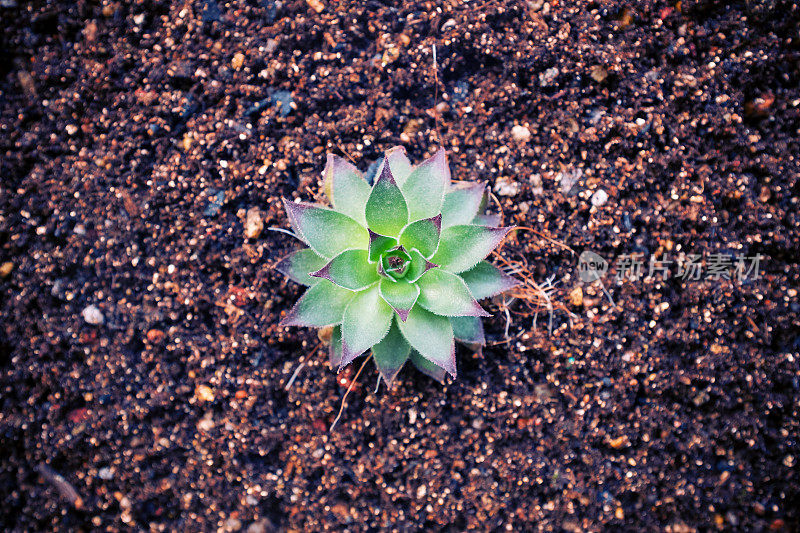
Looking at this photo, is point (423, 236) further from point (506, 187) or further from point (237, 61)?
point (237, 61)

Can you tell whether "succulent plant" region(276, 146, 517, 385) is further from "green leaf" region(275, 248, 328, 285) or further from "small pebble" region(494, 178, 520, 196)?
"small pebble" region(494, 178, 520, 196)

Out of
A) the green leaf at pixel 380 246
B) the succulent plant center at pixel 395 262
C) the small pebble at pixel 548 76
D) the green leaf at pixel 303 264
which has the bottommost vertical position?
the green leaf at pixel 303 264

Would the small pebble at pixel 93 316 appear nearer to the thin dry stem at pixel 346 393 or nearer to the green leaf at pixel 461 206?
the thin dry stem at pixel 346 393

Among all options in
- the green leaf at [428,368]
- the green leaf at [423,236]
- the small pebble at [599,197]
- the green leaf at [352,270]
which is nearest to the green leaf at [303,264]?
the green leaf at [352,270]

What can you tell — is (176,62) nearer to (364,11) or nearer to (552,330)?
(364,11)

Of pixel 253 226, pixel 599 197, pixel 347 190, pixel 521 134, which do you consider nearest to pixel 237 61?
pixel 253 226

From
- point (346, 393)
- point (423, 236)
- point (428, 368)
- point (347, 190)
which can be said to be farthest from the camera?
point (346, 393)
